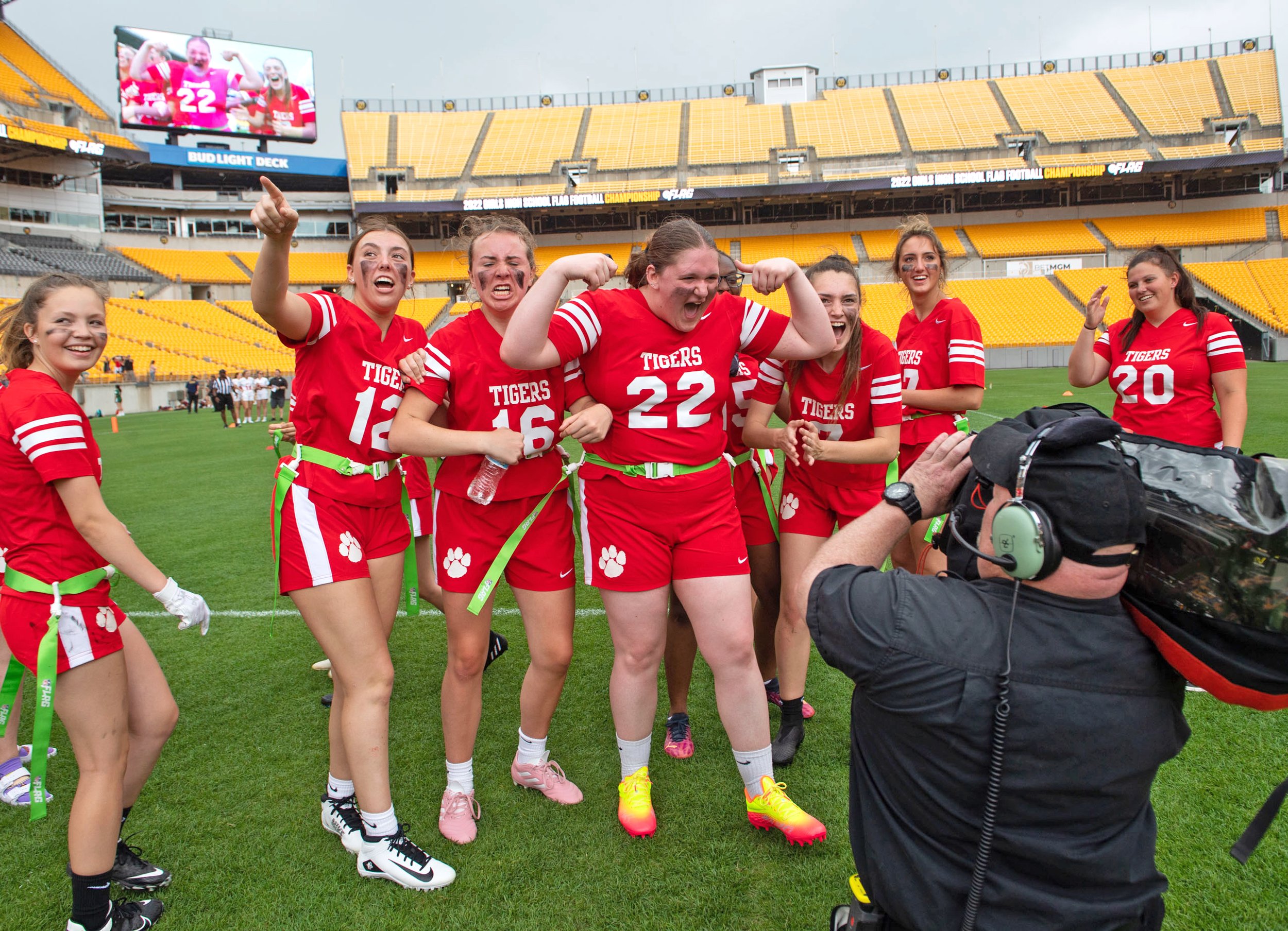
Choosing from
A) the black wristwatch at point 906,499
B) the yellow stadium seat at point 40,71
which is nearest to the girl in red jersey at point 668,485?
the black wristwatch at point 906,499

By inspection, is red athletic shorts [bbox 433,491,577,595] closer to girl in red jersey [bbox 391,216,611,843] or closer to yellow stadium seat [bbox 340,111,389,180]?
girl in red jersey [bbox 391,216,611,843]

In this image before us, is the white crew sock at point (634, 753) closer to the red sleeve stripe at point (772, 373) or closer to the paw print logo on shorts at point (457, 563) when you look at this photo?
the paw print logo on shorts at point (457, 563)

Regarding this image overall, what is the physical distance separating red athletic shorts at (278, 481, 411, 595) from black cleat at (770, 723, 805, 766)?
1960 mm

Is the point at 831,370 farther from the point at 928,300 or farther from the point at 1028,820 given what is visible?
the point at 1028,820

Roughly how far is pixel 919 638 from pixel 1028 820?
399 millimetres

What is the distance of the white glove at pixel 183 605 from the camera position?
2.59 metres

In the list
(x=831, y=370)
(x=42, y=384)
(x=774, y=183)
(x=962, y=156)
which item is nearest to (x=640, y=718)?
(x=831, y=370)

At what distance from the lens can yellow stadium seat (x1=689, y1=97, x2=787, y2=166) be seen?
4156 cm

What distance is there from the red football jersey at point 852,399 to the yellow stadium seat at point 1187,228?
133 feet

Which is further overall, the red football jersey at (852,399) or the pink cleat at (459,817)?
the red football jersey at (852,399)

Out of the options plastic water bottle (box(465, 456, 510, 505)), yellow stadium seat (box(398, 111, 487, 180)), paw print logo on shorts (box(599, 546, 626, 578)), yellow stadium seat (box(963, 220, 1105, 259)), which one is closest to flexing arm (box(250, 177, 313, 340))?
plastic water bottle (box(465, 456, 510, 505))

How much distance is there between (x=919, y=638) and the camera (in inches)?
58.1

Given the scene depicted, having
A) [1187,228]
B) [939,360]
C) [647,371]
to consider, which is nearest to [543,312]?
[647,371]

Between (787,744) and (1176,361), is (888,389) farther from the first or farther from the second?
(1176,361)
